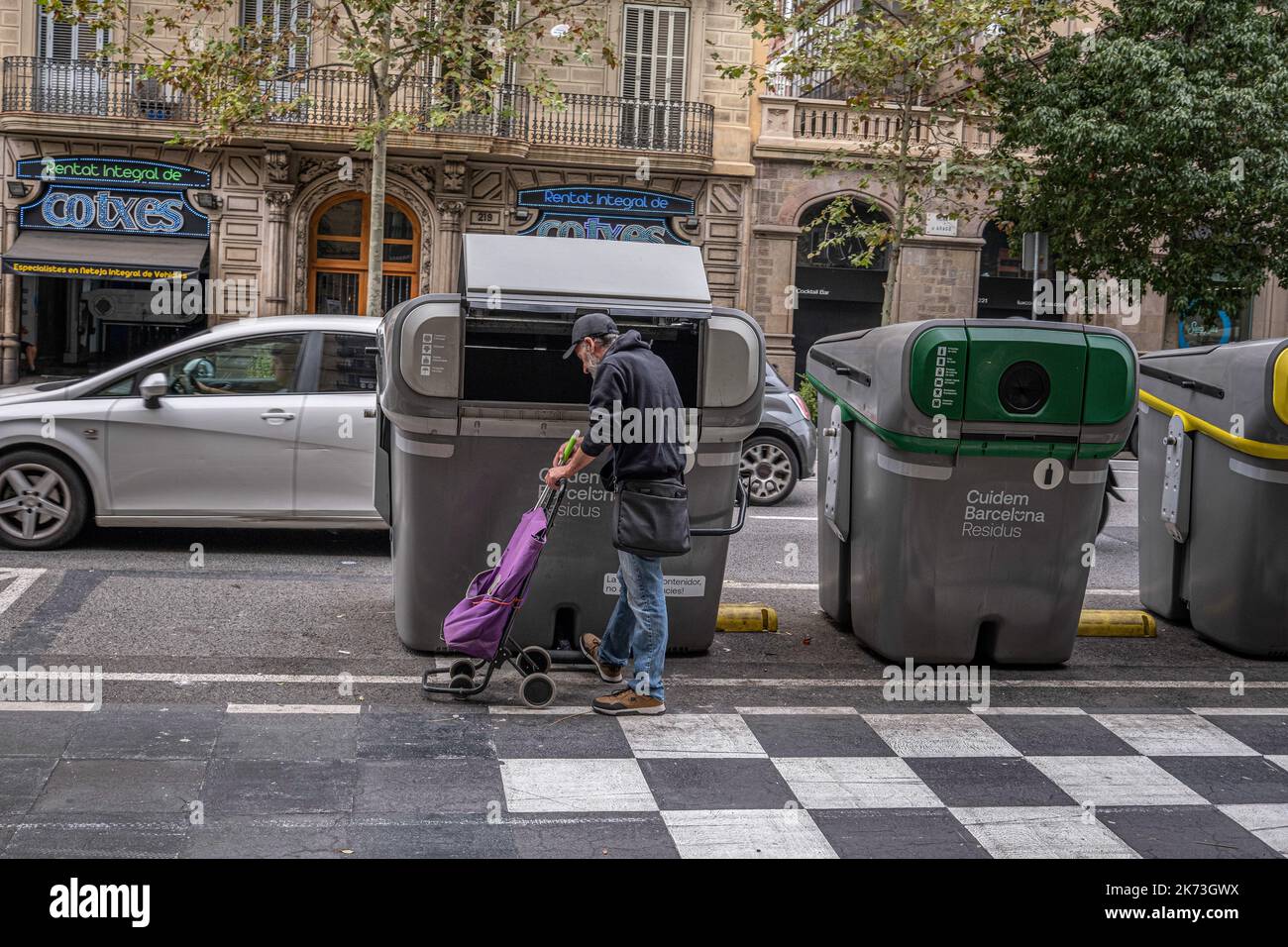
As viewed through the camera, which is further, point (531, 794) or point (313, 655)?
point (313, 655)

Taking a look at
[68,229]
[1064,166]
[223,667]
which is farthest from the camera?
[68,229]

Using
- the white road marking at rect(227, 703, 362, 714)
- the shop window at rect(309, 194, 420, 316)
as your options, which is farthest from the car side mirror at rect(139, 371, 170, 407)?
the shop window at rect(309, 194, 420, 316)

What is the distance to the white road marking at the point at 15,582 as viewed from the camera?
7699mm

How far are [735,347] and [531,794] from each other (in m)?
2.57

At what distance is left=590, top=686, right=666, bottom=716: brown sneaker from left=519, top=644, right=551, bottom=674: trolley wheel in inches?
13.6

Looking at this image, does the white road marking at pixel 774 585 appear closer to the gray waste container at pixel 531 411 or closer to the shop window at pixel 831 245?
the gray waste container at pixel 531 411

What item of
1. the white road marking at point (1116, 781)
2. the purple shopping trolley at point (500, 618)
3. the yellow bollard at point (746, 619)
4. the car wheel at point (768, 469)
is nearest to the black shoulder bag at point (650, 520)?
the purple shopping trolley at point (500, 618)

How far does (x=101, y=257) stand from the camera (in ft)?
76.6

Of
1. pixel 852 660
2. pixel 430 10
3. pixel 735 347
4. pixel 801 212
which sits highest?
pixel 430 10

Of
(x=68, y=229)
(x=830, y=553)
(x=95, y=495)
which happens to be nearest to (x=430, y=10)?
(x=68, y=229)

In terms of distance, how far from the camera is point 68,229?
23891 millimetres

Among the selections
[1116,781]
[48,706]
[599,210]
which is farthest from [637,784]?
[599,210]
